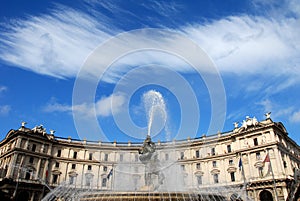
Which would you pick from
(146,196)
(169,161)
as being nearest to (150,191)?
(146,196)

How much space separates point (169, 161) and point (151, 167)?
37214 millimetres

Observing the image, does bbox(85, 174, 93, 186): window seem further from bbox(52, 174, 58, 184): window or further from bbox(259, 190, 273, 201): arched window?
bbox(259, 190, 273, 201): arched window

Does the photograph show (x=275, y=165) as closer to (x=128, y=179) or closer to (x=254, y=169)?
(x=254, y=169)

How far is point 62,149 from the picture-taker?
5284cm

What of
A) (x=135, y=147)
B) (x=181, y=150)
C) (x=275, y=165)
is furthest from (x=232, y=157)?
(x=135, y=147)

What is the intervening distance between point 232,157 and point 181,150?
467 inches

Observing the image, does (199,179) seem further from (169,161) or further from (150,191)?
(150,191)

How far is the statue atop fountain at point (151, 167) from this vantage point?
18172 mm

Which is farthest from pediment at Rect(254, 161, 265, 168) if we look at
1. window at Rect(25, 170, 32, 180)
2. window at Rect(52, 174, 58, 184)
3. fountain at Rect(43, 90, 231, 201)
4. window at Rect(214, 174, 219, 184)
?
window at Rect(25, 170, 32, 180)

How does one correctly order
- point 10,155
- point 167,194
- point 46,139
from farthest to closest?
point 46,139
point 10,155
point 167,194

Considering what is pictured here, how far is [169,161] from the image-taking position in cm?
5456

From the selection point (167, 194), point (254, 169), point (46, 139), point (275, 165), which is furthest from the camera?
point (46, 139)

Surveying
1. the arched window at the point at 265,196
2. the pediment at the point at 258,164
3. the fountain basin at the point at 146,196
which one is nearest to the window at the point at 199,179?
Result: the pediment at the point at 258,164

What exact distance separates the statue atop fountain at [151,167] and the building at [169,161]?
72.7ft
